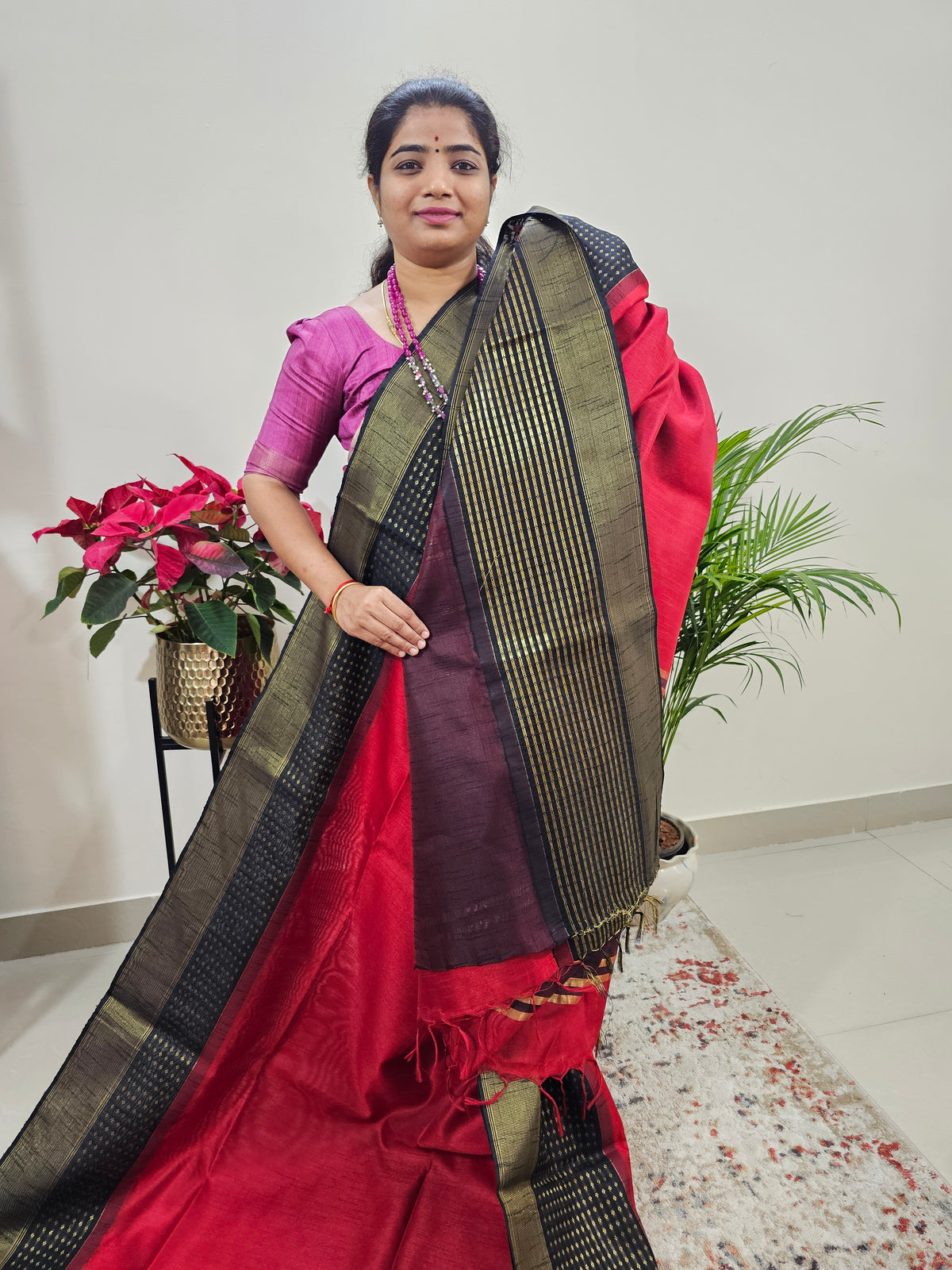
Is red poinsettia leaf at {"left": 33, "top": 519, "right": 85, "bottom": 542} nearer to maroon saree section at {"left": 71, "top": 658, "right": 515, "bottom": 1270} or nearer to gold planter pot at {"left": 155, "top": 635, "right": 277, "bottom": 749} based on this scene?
gold planter pot at {"left": 155, "top": 635, "right": 277, "bottom": 749}

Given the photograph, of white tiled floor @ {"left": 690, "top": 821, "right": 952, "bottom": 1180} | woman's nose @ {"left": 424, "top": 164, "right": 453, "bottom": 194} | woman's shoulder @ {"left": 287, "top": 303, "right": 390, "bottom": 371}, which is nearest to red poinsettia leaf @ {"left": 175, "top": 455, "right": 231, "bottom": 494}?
woman's shoulder @ {"left": 287, "top": 303, "right": 390, "bottom": 371}

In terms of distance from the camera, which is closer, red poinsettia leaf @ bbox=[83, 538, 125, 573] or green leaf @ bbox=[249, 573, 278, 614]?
red poinsettia leaf @ bbox=[83, 538, 125, 573]

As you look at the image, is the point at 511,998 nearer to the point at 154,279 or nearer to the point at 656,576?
the point at 656,576

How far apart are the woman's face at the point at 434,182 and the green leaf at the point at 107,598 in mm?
621

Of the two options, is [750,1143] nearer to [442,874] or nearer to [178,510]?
[442,874]

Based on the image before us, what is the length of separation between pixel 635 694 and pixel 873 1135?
0.74 meters

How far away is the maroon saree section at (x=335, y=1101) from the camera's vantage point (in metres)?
1.08

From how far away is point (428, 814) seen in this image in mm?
1082

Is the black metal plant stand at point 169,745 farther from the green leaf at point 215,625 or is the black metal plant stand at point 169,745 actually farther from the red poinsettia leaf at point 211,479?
the red poinsettia leaf at point 211,479

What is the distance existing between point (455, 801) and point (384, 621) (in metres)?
0.22

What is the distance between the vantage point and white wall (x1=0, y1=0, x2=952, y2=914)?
1520 millimetres

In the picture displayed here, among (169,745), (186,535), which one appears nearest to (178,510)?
(186,535)

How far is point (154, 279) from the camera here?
1574 millimetres

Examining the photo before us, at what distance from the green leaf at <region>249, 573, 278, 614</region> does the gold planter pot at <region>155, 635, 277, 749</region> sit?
0.06 metres
